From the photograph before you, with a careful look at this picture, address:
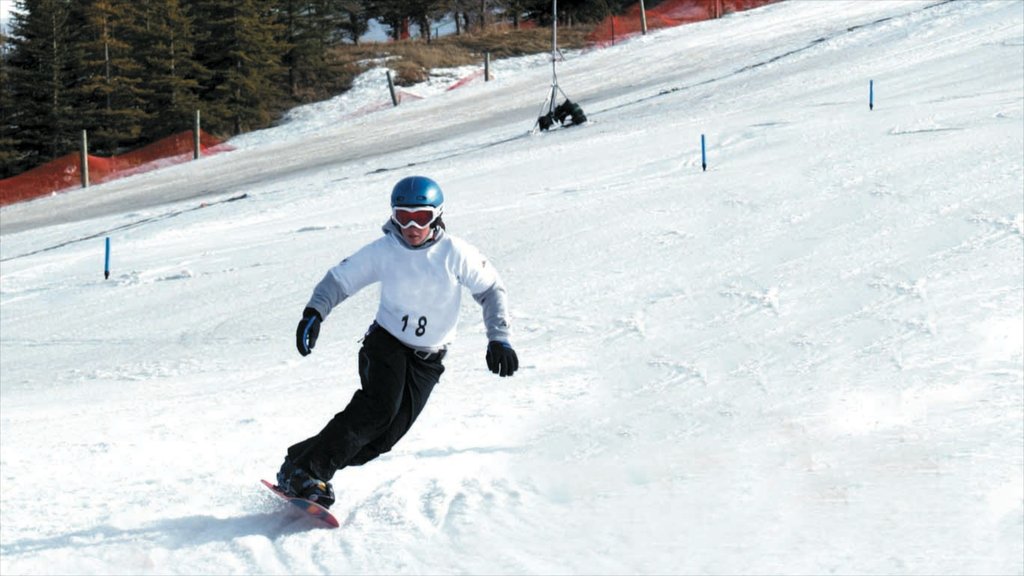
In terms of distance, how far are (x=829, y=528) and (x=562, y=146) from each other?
638 inches

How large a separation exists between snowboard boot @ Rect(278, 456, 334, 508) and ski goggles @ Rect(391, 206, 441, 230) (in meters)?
1.39

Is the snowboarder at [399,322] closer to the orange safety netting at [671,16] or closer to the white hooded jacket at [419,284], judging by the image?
the white hooded jacket at [419,284]

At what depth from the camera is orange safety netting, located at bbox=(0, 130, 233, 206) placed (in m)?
32.4

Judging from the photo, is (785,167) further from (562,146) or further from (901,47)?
(901,47)

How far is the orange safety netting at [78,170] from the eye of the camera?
1277 inches

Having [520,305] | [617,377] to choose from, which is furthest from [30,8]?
[617,377]

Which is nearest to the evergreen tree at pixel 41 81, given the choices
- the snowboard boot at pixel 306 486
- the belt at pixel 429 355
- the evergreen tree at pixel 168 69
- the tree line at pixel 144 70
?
the tree line at pixel 144 70

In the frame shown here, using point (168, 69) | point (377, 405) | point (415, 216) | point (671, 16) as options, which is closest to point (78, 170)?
point (168, 69)

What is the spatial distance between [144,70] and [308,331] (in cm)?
4108

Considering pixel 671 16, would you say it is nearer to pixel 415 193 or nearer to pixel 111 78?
pixel 111 78

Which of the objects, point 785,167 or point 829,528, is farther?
point 785,167

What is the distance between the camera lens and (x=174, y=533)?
6219mm

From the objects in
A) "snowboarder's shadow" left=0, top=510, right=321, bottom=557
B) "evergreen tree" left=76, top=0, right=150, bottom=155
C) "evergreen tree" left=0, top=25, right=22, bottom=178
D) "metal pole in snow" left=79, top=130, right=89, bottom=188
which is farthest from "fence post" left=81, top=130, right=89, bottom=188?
"snowboarder's shadow" left=0, top=510, right=321, bottom=557

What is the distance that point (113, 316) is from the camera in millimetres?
13711
